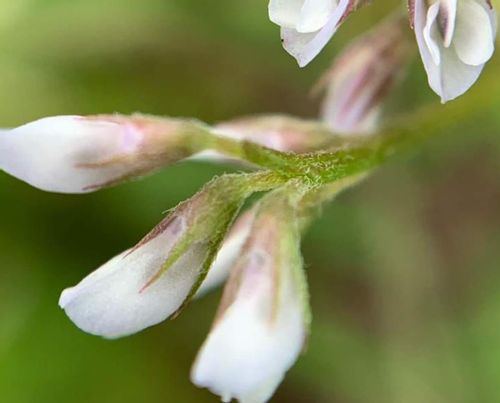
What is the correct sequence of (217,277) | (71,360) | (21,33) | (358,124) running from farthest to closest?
1. (21,33)
2. (71,360)
3. (358,124)
4. (217,277)

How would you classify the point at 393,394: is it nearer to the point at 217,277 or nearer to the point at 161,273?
the point at 217,277

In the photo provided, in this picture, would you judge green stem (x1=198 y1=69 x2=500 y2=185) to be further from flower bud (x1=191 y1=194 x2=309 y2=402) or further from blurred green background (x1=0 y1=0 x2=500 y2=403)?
blurred green background (x1=0 y1=0 x2=500 y2=403)

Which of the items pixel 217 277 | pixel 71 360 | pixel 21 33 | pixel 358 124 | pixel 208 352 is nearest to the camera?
pixel 208 352

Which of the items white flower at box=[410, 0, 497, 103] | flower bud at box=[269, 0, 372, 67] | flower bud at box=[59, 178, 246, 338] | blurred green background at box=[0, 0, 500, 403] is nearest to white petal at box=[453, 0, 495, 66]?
white flower at box=[410, 0, 497, 103]

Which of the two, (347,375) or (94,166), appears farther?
A: (347,375)

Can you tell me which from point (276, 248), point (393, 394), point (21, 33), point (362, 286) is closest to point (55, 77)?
point (21, 33)

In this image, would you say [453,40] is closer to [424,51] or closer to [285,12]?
[424,51]

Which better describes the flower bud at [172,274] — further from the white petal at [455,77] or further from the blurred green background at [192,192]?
the blurred green background at [192,192]
